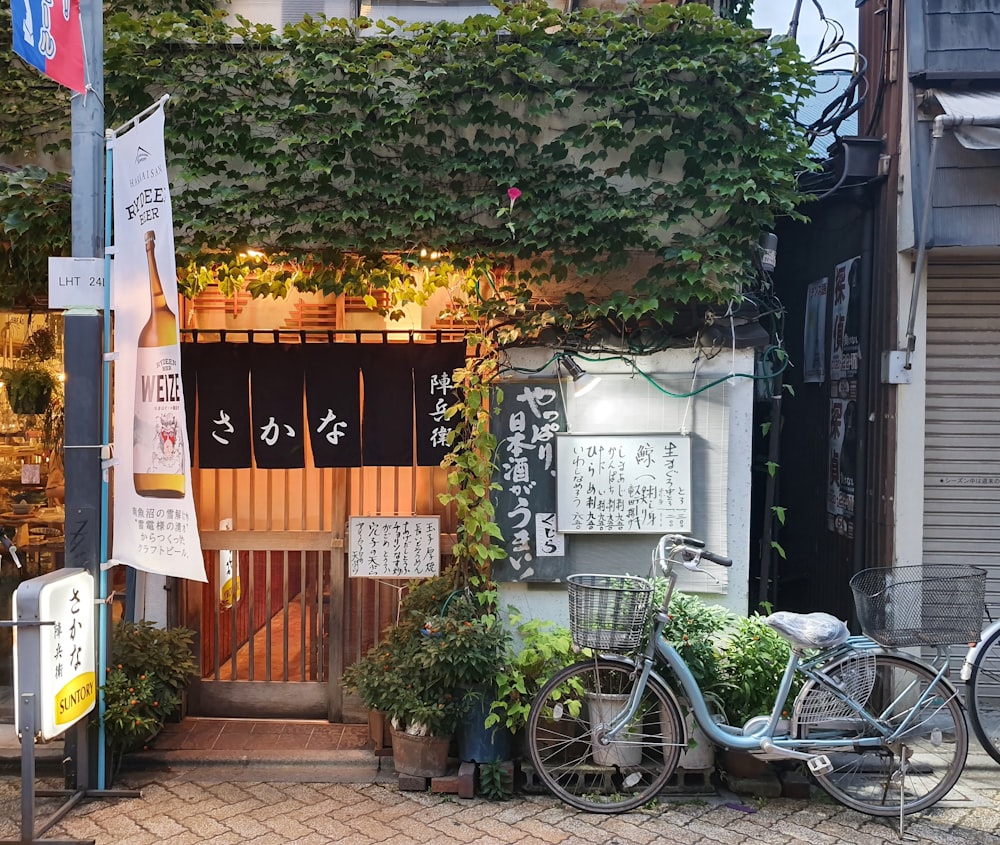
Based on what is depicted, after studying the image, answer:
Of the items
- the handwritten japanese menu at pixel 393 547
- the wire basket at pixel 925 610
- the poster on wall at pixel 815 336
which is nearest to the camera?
the wire basket at pixel 925 610

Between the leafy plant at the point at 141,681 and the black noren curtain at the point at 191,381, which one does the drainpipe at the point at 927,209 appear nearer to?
the black noren curtain at the point at 191,381

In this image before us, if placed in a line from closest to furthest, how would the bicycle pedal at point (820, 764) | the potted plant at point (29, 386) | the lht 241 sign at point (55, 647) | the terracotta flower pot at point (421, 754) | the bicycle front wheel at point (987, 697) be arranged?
the lht 241 sign at point (55, 647) < the bicycle pedal at point (820, 764) < the bicycle front wheel at point (987, 697) < the terracotta flower pot at point (421, 754) < the potted plant at point (29, 386)

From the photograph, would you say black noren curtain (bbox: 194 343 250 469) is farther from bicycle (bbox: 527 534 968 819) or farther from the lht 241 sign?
bicycle (bbox: 527 534 968 819)

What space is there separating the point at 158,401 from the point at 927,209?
6.26 m

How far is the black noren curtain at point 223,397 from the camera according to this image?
7.03m

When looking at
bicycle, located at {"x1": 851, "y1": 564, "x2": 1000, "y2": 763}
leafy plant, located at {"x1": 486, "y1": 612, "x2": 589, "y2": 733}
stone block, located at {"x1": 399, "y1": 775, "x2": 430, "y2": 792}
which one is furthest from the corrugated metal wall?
stone block, located at {"x1": 399, "y1": 775, "x2": 430, "y2": 792}

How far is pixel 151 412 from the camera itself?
5.51 meters

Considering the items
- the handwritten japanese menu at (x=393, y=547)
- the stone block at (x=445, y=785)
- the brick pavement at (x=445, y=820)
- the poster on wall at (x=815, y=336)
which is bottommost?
the brick pavement at (x=445, y=820)

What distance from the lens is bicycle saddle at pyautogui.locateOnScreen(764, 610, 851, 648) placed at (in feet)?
17.8

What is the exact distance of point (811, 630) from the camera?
5465 millimetres

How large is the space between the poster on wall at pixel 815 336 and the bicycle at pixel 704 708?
382cm

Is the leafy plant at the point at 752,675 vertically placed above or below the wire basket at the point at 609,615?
below

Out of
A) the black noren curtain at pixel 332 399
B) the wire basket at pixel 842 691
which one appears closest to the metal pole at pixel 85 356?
the black noren curtain at pixel 332 399

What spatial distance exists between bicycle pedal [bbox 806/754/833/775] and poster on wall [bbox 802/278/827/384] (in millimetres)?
4453
